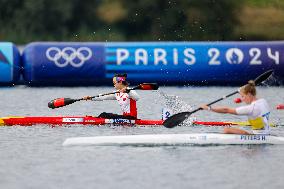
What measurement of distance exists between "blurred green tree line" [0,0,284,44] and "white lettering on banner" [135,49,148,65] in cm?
895

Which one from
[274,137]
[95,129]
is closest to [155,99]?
[95,129]

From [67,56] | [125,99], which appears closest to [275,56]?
[67,56]

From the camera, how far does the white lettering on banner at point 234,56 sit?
122 feet

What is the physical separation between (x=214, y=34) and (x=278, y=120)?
885 inches

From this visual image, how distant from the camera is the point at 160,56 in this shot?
122ft

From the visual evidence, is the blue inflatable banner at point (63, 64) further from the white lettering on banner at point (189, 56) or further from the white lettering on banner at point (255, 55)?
the white lettering on banner at point (255, 55)

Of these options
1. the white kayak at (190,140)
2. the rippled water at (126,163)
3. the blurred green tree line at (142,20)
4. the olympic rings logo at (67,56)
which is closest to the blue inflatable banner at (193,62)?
the olympic rings logo at (67,56)

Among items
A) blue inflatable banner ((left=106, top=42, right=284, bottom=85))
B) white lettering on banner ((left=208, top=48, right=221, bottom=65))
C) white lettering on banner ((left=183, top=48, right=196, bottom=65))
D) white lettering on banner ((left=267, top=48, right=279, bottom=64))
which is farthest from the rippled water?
white lettering on banner ((left=267, top=48, right=279, bottom=64))

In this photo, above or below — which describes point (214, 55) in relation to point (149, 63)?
above

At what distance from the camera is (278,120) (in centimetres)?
2692

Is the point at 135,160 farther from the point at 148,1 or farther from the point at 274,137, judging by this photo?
the point at 148,1

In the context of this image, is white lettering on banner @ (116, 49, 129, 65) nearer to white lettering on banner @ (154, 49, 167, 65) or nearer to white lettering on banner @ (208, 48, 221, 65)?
white lettering on banner @ (154, 49, 167, 65)

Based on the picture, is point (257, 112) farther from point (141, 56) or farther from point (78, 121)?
point (141, 56)

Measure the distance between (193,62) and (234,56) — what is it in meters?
1.50
